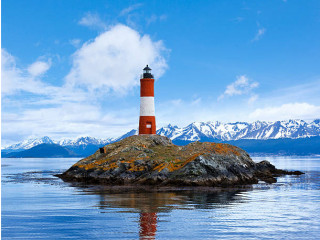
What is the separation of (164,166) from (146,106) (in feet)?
57.1

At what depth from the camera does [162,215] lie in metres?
24.8

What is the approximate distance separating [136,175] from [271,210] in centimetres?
2386

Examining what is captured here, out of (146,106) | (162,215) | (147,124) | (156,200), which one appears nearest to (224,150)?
(147,124)

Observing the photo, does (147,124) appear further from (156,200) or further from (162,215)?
(162,215)

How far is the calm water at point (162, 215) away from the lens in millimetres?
19984

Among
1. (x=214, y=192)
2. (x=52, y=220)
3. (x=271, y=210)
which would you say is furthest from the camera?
(x=214, y=192)

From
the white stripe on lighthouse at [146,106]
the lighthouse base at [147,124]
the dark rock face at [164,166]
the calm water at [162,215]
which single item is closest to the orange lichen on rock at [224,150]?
the dark rock face at [164,166]

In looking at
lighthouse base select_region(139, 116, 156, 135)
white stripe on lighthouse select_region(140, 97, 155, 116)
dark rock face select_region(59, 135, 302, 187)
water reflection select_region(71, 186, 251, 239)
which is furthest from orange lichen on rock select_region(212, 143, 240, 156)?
white stripe on lighthouse select_region(140, 97, 155, 116)

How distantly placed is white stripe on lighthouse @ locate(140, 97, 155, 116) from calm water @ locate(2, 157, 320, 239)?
86.8 feet

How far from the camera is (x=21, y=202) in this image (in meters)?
32.0

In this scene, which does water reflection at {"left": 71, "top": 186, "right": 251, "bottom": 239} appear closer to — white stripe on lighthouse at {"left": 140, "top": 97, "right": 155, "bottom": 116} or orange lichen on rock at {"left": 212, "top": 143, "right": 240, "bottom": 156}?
orange lichen on rock at {"left": 212, "top": 143, "right": 240, "bottom": 156}

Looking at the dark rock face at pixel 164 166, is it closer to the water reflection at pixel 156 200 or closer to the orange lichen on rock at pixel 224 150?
the orange lichen on rock at pixel 224 150

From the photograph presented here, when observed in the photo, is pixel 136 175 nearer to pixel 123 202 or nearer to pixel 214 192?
pixel 214 192

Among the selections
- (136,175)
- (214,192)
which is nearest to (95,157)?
(136,175)
